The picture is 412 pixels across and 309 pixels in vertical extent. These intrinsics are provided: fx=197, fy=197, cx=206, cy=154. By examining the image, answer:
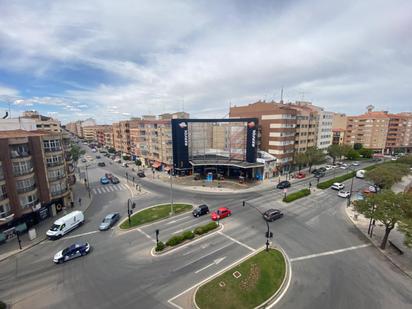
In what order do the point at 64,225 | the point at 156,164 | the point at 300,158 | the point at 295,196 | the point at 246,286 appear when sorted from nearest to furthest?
the point at 246,286
the point at 64,225
the point at 295,196
the point at 300,158
the point at 156,164

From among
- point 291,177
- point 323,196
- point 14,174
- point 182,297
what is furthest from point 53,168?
point 291,177

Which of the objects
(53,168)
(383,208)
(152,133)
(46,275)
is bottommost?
(46,275)

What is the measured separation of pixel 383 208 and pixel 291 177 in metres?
35.5

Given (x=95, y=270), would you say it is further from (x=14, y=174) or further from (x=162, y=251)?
(x=14, y=174)

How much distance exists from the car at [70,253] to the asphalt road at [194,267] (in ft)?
2.49

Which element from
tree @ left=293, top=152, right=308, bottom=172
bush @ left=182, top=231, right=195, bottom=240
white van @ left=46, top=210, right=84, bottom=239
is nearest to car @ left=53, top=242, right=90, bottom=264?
white van @ left=46, top=210, right=84, bottom=239

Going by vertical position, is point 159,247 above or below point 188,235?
below

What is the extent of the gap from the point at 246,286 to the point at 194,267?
588 centimetres

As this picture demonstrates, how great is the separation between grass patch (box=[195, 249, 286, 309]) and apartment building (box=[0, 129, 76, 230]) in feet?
95.8

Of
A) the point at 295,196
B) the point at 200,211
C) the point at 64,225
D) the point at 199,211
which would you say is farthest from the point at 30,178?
the point at 295,196

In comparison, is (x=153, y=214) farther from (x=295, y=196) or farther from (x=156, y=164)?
(x=156, y=164)

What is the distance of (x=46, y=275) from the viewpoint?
20938 millimetres

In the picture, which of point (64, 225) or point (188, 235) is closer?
point (188, 235)

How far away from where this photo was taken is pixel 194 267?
2138cm
